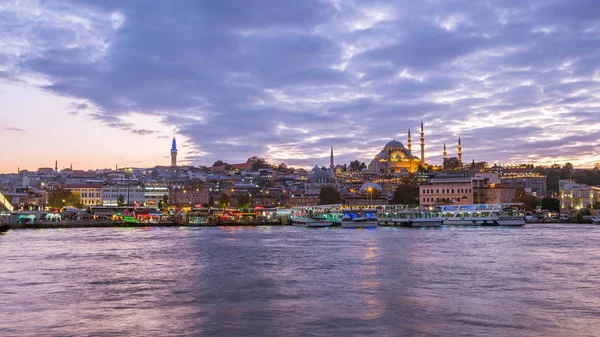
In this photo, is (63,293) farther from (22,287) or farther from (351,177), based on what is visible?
(351,177)

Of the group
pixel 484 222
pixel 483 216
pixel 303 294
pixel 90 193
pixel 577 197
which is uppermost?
pixel 90 193

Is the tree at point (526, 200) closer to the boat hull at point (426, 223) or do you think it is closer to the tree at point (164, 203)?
the boat hull at point (426, 223)

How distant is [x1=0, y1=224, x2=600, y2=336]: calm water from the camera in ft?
37.4

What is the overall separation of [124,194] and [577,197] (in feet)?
215

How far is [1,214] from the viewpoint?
5284 cm

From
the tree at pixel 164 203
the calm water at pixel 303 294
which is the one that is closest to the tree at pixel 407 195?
the tree at pixel 164 203

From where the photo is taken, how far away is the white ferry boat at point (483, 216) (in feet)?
178

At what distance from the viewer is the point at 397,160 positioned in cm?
13675

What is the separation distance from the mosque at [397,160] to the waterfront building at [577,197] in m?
52.8

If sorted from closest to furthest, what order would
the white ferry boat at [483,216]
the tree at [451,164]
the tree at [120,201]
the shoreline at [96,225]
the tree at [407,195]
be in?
the white ferry boat at [483,216], the shoreline at [96,225], the tree at [407,195], the tree at [120,201], the tree at [451,164]

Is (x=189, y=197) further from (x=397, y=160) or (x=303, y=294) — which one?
(x=303, y=294)

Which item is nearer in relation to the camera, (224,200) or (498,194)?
(498,194)

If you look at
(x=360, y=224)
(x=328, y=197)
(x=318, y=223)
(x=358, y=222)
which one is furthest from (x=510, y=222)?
(x=328, y=197)

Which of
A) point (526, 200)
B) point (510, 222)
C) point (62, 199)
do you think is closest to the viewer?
point (510, 222)
